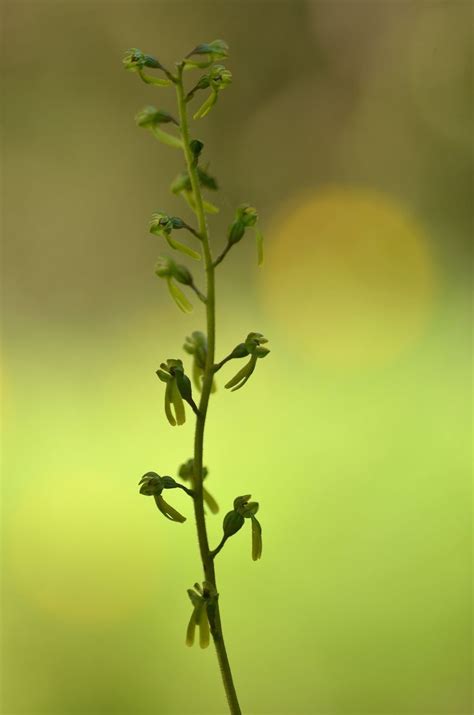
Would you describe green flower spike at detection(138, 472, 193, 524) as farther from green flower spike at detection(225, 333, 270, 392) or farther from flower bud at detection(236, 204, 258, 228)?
flower bud at detection(236, 204, 258, 228)

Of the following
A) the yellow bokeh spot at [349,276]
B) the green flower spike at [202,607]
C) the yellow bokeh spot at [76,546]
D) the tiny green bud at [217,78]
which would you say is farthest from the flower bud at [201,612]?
the yellow bokeh spot at [349,276]

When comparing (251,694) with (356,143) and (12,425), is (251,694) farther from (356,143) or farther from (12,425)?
(356,143)

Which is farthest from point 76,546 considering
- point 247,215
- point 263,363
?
point 247,215

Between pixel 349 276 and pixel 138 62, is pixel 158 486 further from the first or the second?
pixel 349 276

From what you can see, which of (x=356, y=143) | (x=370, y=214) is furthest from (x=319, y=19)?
(x=370, y=214)

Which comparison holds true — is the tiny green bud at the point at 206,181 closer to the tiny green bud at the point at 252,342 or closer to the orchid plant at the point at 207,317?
the orchid plant at the point at 207,317

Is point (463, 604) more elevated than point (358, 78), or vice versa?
point (358, 78)
